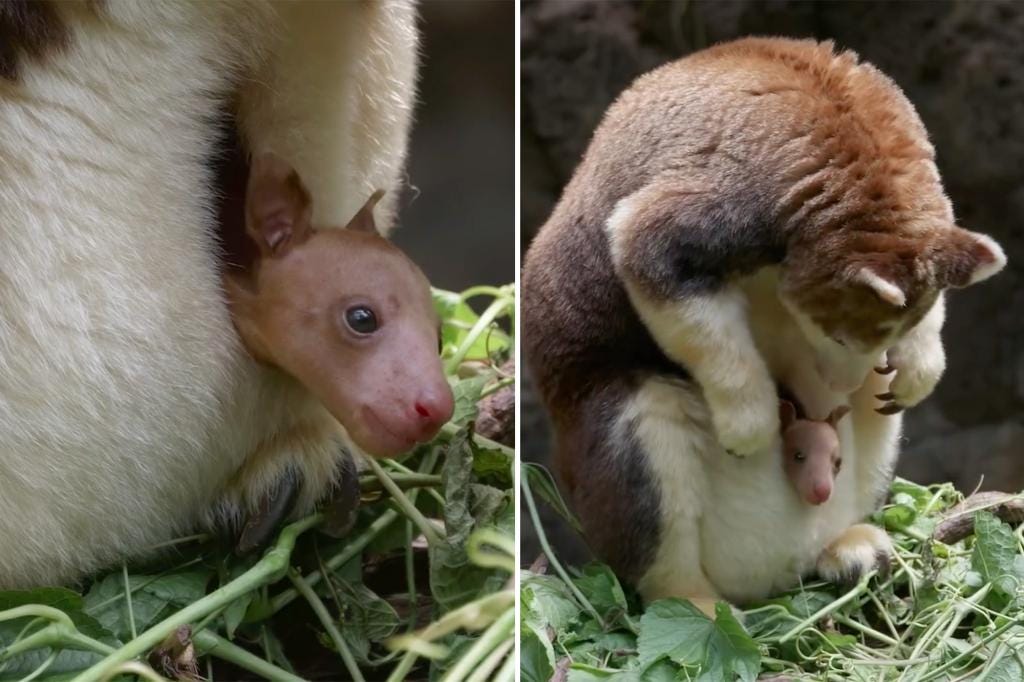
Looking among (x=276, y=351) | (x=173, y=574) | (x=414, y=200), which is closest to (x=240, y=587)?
(x=173, y=574)

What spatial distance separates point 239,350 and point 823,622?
2.67 feet

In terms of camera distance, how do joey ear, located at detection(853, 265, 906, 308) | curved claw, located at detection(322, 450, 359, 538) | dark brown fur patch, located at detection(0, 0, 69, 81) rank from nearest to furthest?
dark brown fur patch, located at detection(0, 0, 69, 81) → curved claw, located at detection(322, 450, 359, 538) → joey ear, located at detection(853, 265, 906, 308)

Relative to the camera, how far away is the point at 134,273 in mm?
1136

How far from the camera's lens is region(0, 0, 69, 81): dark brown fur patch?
3.51 feet

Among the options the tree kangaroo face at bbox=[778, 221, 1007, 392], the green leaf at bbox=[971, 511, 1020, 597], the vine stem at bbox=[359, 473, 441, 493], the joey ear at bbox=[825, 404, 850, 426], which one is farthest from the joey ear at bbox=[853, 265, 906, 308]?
the vine stem at bbox=[359, 473, 441, 493]

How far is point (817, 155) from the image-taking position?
149 cm

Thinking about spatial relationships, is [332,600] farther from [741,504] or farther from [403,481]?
[741,504]

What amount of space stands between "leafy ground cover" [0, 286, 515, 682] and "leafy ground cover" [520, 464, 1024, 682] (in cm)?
11

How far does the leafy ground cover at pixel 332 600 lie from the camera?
1102mm

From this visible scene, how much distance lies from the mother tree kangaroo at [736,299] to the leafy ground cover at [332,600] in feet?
0.91

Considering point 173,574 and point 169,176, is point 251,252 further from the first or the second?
point 173,574

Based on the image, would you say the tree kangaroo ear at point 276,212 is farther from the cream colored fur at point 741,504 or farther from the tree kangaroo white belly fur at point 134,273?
the cream colored fur at point 741,504

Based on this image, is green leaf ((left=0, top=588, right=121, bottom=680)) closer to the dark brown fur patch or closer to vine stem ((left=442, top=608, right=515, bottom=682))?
vine stem ((left=442, top=608, right=515, bottom=682))

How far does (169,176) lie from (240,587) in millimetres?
411
